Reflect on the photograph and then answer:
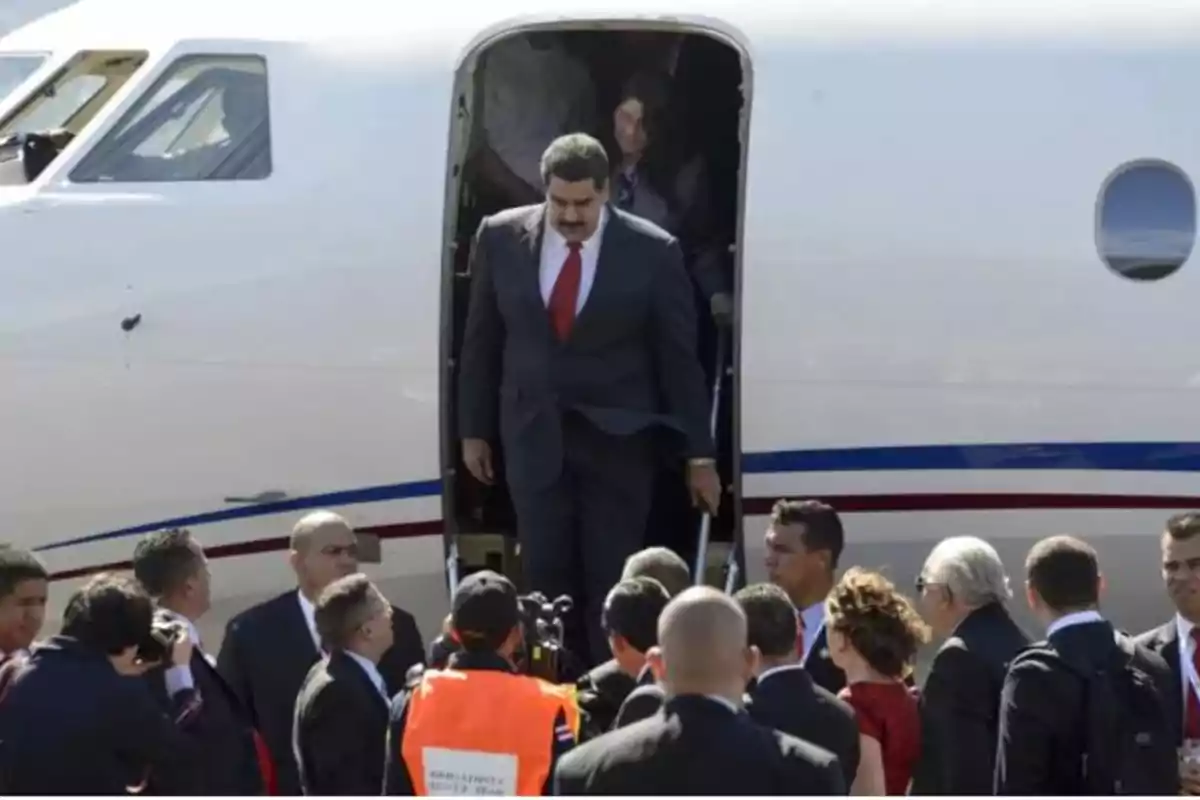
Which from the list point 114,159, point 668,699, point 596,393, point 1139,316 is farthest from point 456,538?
point 668,699

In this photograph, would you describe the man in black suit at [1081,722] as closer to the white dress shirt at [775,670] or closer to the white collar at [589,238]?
the white dress shirt at [775,670]

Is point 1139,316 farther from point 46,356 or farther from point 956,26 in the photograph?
point 46,356

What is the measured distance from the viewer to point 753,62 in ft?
32.5

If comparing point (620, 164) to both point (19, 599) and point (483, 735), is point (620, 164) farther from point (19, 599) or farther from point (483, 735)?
point (483, 735)

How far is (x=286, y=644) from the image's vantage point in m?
8.88

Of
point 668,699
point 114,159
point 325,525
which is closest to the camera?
point 668,699

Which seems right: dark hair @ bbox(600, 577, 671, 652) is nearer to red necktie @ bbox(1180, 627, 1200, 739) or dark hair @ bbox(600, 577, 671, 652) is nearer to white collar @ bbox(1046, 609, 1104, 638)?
white collar @ bbox(1046, 609, 1104, 638)

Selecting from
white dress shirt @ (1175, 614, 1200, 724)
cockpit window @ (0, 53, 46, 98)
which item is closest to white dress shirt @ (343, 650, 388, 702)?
white dress shirt @ (1175, 614, 1200, 724)

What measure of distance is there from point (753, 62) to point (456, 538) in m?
2.55

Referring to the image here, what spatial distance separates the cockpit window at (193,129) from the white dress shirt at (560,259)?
1450 millimetres

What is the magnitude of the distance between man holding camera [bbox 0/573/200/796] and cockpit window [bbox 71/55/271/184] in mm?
3444

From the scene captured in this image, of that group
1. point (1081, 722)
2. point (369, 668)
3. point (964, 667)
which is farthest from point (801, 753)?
point (369, 668)

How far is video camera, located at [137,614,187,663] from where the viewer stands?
7.18 metres

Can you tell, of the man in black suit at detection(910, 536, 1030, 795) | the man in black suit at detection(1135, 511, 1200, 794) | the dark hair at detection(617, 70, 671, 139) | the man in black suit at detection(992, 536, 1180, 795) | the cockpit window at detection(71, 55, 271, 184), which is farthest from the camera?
the dark hair at detection(617, 70, 671, 139)
